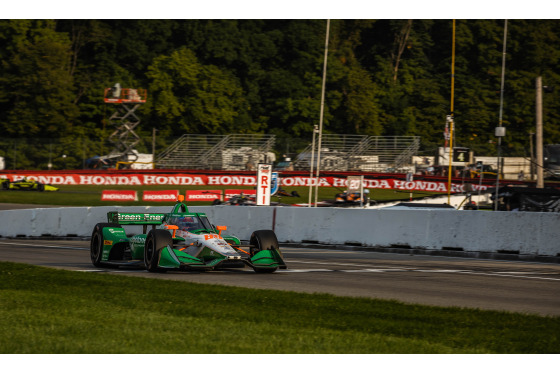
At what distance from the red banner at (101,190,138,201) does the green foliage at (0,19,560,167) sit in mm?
32295

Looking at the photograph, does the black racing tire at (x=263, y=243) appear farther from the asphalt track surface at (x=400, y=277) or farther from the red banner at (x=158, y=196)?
the red banner at (x=158, y=196)

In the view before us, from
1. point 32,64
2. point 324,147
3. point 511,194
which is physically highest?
point 32,64

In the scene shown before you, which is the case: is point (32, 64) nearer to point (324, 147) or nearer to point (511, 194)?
point (324, 147)

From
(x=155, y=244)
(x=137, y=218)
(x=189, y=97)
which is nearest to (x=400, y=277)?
(x=155, y=244)

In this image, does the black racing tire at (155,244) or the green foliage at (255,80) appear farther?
the green foliage at (255,80)

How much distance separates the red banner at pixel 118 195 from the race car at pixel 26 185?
1042 centimetres

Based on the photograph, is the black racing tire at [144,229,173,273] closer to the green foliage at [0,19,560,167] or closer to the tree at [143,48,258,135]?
the green foliage at [0,19,560,167]

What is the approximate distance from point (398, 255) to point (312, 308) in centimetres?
1084

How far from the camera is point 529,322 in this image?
9.77 metres

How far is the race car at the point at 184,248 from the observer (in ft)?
49.1

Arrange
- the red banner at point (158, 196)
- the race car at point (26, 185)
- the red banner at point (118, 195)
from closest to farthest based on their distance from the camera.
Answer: the red banner at point (158, 196), the red banner at point (118, 195), the race car at point (26, 185)

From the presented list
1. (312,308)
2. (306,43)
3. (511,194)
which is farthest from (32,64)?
(312,308)

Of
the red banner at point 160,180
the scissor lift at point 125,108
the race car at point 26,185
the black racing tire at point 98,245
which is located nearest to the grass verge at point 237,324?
the black racing tire at point 98,245

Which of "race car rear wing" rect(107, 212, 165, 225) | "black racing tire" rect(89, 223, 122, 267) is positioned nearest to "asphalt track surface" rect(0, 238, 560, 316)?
"black racing tire" rect(89, 223, 122, 267)
